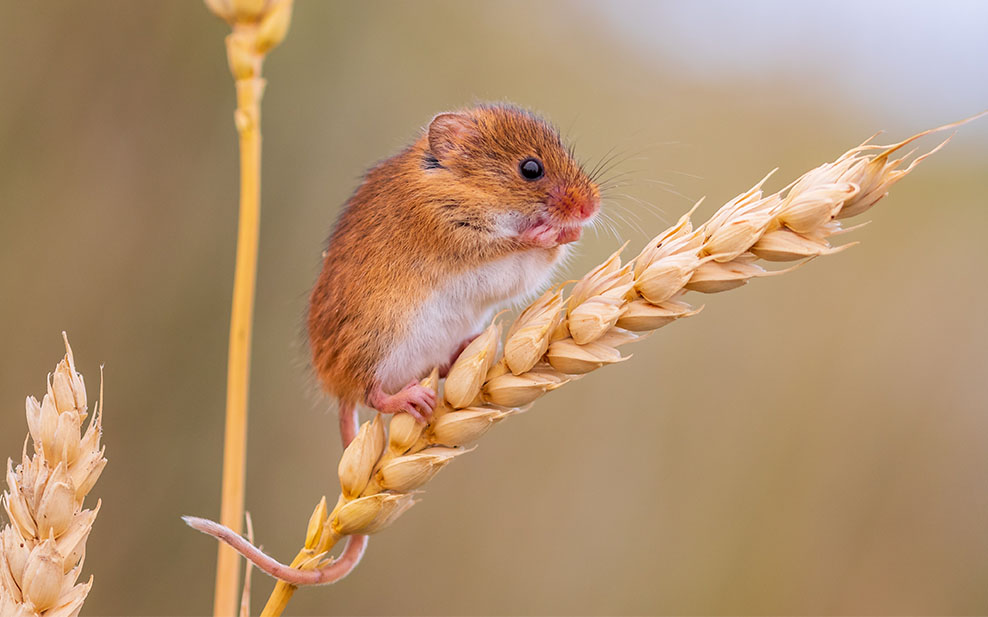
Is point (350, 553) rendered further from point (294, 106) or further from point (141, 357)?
point (294, 106)

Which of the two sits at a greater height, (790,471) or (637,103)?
(637,103)

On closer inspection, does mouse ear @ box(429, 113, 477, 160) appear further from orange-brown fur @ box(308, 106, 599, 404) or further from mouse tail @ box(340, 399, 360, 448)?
mouse tail @ box(340, 399, 360, 448)

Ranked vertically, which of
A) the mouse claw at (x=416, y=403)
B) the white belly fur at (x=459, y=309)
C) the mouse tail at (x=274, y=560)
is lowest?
the mouse tail at (x=274, y=560)

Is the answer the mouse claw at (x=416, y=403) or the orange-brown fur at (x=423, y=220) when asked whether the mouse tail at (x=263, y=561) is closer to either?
the mouse claw at (x=416, y=403)

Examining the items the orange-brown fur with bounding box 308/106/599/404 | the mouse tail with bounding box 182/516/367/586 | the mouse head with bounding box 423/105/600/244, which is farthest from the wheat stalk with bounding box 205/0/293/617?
the mouse head with bounding box 423/105/600/244

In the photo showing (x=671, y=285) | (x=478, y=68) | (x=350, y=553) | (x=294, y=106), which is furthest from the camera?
(x=478, y=68)

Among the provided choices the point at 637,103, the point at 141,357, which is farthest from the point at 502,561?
the point at 637,103

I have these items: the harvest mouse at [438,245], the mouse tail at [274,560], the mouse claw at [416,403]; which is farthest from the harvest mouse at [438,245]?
the mouse tail at [274,560]
